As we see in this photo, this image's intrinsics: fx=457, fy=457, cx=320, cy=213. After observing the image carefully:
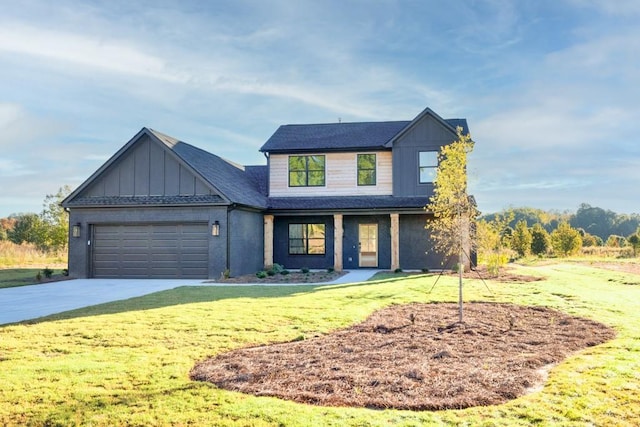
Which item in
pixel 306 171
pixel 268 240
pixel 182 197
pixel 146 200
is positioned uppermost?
pixel 306 171

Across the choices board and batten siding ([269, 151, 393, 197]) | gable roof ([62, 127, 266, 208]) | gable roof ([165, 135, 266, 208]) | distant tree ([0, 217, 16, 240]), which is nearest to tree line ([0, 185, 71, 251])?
distant tree ([0, 217, 16, 240])

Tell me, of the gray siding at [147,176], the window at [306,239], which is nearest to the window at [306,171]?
the window at [306,239]

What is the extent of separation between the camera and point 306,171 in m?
22.3

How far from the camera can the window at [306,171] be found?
22.2m

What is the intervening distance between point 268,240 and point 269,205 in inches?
63.8

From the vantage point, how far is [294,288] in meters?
14.1

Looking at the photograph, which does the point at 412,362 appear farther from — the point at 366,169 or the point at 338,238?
the point at 366,169

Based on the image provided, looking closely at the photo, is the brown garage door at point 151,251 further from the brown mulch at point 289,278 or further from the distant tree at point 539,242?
the distant tree at point 539,242

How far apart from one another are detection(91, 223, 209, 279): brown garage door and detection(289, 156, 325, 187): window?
624cm

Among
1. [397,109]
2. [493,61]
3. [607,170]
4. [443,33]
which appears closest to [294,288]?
[443,33]

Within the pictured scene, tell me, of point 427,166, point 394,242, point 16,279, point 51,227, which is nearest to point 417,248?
point 394,242

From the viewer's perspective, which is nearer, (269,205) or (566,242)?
(269,205)

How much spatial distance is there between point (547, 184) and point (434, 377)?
1562 inches

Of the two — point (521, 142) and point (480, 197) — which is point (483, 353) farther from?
point (521, 142)
